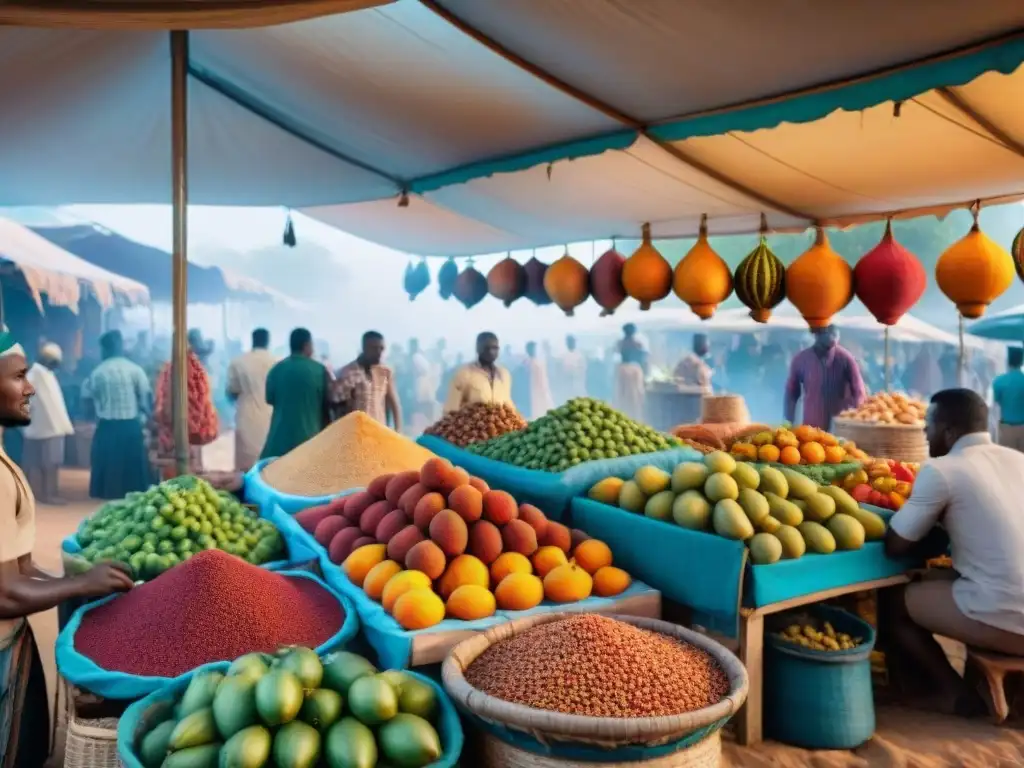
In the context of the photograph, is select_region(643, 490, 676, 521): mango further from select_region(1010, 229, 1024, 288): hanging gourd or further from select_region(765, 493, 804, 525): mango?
select_region(1010, 229, 1024, 288): hanging gourd

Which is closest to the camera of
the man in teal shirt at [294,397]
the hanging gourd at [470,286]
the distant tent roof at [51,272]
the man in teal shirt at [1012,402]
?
the man in teal shirt at [294,397]

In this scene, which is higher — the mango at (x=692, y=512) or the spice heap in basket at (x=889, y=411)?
the spice heap in basket at (x=889, y=411)

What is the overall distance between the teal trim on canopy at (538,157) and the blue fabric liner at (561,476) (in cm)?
128

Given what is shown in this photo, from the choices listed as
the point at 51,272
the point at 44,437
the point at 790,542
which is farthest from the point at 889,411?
the point at 51,272

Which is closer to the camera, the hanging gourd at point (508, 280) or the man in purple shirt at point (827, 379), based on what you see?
the hanging gourd at point (508, 280)

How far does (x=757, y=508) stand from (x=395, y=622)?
1132 millimetres

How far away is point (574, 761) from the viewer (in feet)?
4.82

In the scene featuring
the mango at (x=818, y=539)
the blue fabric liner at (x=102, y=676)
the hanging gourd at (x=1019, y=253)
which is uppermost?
the hanging gourd at (x=1019, y=253)

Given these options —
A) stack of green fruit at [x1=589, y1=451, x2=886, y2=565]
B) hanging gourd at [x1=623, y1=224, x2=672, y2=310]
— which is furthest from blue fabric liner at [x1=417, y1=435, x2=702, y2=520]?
hanging gourd at [x1=623, y1=224, x2=672, y2=310]

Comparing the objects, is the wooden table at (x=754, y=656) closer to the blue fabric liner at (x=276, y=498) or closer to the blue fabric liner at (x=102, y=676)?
the blue fabric liner at (x=102, y=676)

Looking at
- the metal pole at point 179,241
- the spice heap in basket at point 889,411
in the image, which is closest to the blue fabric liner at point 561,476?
the metal pole at point 179,241

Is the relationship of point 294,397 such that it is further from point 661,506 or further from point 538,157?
point 661,506

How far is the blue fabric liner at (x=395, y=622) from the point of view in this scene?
6.15ft

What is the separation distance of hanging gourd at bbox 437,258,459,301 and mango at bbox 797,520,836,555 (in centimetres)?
379
